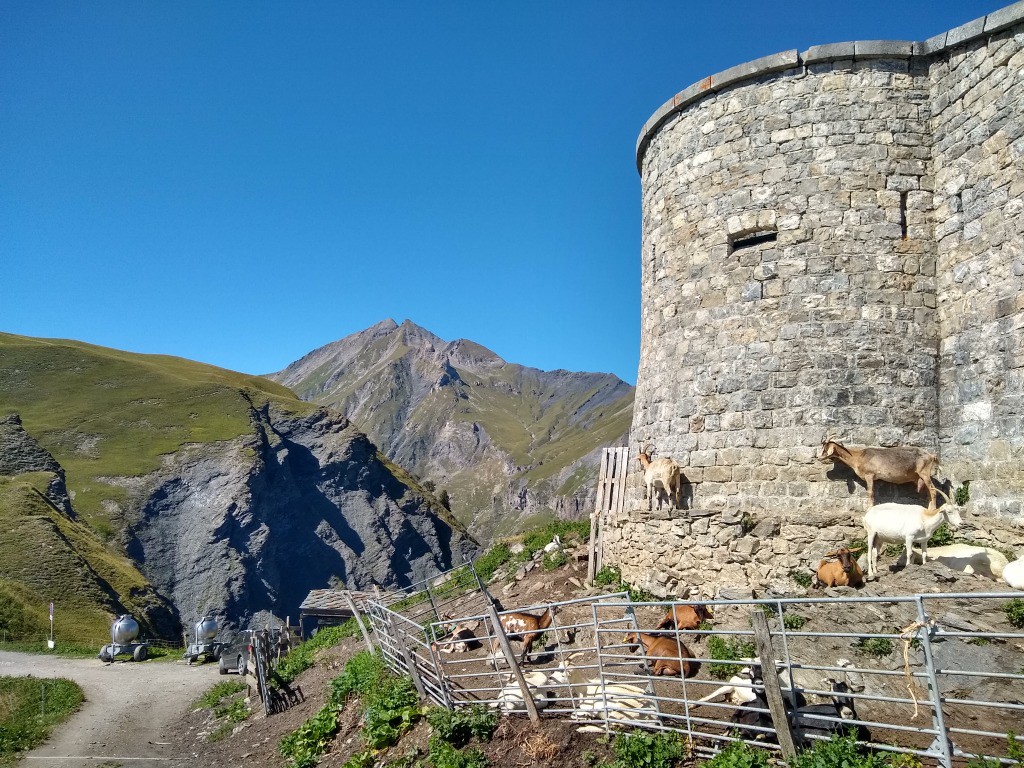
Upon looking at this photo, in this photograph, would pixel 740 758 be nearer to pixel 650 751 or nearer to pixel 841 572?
pixel 650 751

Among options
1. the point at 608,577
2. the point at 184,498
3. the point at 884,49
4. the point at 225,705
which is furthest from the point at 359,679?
the point at 184,498

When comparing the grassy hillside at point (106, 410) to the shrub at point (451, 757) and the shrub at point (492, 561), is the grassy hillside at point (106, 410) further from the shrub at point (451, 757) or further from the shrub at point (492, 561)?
the shrub at point (451, 757)

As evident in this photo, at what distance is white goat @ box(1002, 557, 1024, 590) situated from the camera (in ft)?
27.4

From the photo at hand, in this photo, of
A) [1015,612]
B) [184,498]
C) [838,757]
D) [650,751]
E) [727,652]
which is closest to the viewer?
[838,757]

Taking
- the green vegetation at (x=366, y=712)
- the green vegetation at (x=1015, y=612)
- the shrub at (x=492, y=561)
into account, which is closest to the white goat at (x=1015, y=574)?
the green vegetation at (x=1015, y=612)

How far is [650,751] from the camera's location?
21.2 feet

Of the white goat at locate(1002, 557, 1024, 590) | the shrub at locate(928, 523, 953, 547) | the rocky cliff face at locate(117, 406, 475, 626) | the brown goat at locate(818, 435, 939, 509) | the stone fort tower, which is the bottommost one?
the rocky cliff face at locate(117, 406, 475, 626)

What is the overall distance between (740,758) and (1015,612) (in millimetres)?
4423

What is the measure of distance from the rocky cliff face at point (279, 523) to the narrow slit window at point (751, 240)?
67002 millimetres

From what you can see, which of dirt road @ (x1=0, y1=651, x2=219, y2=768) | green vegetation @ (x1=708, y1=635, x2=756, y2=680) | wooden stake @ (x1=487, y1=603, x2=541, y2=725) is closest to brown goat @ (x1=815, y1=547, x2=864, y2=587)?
green vegetation @ (x1=708, y1=635, x2=756, y2=680)

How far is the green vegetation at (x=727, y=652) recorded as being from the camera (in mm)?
8586

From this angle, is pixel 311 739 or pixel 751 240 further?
pixel 751 240

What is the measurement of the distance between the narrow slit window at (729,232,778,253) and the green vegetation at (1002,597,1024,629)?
22.0 ft

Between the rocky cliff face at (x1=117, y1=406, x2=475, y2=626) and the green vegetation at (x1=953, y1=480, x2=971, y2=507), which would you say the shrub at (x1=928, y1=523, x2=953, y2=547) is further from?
the rocky cliff face at (x1=117, y1=406, x2=475, y2=626)
